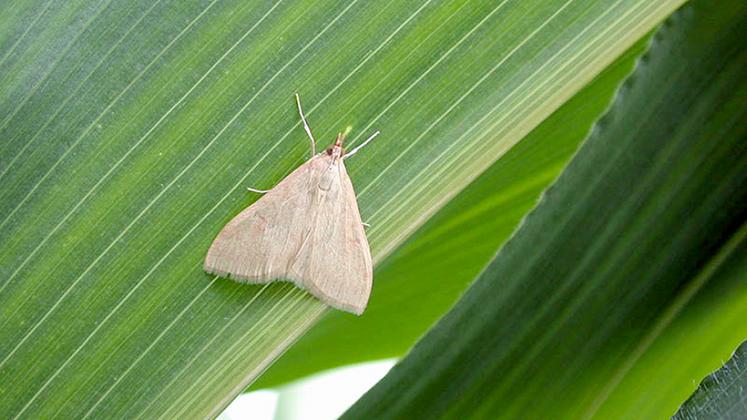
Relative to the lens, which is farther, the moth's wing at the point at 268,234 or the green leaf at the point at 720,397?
the moth's wing at the point at 268,234

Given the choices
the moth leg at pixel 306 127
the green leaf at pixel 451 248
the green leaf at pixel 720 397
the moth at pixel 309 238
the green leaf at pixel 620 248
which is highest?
the moth leg at pixel 306 127

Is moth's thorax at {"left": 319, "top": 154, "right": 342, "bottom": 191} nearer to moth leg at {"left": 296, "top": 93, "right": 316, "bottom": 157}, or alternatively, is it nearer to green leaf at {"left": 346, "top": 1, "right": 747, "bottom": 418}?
moth leg at {"left": 296, "top": 93, "right": 316, "bottom": 157}

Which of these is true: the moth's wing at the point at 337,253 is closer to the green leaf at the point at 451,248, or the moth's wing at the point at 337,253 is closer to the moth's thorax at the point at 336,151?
the moth's thorax at the point at 336,151

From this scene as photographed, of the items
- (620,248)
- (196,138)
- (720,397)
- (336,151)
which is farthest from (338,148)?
(720,397)

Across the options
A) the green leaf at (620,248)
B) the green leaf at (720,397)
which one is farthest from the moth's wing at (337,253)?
the green leaf at (720,397)

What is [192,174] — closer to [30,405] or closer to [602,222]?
[30,405]

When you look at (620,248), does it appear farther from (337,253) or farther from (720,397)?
(337,253)

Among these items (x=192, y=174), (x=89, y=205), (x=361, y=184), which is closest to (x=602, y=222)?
(x=361, y=184)

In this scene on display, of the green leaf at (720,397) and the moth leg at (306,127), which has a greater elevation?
the moth leg at (306,127)
